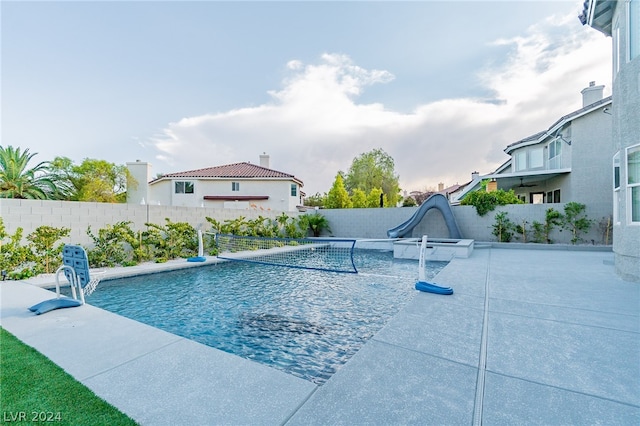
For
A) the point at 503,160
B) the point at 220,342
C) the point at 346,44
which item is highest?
the point at 346,44

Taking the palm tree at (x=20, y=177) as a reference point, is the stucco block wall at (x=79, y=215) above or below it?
below

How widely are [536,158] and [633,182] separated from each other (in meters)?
17.4

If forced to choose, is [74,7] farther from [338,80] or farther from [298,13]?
[338,80]

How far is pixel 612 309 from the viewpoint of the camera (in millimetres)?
4820

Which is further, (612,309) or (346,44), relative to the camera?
(346,44)

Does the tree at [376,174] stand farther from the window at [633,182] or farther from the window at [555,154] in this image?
the window at [633,182]

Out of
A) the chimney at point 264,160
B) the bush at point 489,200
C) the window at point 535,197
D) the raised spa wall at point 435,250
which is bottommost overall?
the raised spa wall at point 435,250

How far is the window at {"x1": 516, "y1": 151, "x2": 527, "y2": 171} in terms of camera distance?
22294 mm

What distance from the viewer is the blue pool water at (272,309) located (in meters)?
4.07

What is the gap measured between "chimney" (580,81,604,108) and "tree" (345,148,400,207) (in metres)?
22.5

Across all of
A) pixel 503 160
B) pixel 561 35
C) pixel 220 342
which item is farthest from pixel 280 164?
pixel 220 342

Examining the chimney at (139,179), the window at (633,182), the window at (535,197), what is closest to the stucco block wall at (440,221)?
the window at (633,182)

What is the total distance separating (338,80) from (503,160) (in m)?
20.9

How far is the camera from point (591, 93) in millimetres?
18734
